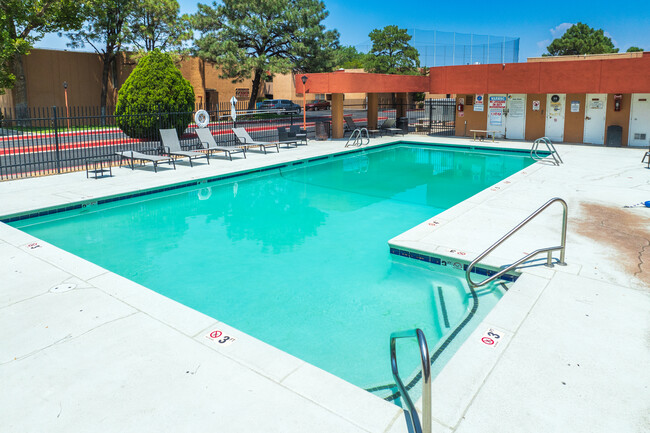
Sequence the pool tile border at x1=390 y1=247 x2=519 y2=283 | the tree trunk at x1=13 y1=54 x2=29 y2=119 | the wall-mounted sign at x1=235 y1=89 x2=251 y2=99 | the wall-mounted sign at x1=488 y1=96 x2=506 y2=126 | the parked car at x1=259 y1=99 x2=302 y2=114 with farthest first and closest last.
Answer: the parked car at x1=259 y1=99 x2=302 y2=114 → the wall-mounted sign at x1=235 y1=89 x2=251 y2=99 → the tree trunk at x1=13 y1=54 x2=29 y2=119 → the wall-mounted sign at x1=488 y1=96 x2=506 y2=126 → the pool tile border at x1=390 y1=247 x2=519 y2=283

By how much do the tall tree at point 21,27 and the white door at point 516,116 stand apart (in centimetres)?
2390

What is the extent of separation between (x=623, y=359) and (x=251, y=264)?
4.88m

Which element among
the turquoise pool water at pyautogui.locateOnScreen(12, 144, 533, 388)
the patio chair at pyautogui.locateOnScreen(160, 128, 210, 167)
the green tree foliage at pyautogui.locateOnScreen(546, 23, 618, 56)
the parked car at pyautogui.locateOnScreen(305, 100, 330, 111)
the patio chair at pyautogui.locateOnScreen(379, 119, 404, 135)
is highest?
the green tree foliage at pyautogui.locateOnScreen(546, 23, 618, 56)

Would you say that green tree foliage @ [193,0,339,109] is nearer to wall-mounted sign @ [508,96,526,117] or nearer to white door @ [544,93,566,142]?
wall-mounted sign @ [508,96,526,117]

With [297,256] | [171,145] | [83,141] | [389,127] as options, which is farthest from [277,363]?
[389,127]

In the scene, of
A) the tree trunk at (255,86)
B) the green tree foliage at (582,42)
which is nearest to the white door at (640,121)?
the tree trunk at (255,86)

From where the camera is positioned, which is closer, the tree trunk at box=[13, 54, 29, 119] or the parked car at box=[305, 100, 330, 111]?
the tree trunk at box=[13, 54, 29, 119]

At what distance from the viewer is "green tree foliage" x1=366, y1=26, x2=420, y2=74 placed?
56.8 metres

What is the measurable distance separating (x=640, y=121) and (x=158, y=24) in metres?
29.0

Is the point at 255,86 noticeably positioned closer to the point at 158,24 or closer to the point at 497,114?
the point at 158,24

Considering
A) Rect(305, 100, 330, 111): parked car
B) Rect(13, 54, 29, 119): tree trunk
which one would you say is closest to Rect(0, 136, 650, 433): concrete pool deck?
Rect(13, 54, 29, 119): tree trunk

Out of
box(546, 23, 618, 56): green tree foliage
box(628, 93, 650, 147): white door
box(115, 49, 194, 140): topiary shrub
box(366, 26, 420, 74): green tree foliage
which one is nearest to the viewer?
box(628, 93, 650, 147): white door

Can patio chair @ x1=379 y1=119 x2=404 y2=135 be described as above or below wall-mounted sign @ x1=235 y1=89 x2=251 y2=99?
below

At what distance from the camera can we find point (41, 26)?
90.2ft
